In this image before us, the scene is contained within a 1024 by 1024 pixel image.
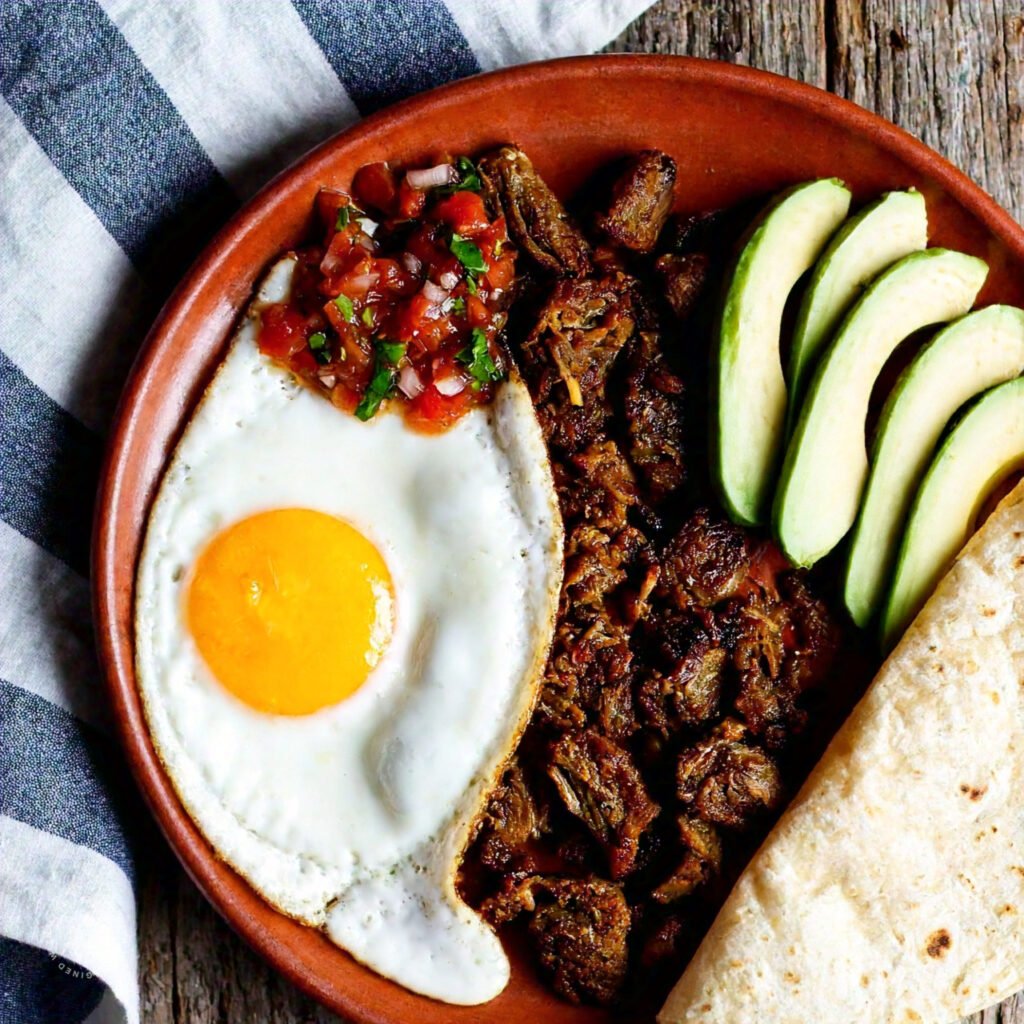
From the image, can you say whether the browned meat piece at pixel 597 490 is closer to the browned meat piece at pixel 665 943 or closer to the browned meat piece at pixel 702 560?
the browned meat piece at pixel 702 560

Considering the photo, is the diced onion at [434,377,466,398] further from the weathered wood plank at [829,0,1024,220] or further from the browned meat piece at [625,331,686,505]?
the weathered wood plank at [829,0,1024,220]

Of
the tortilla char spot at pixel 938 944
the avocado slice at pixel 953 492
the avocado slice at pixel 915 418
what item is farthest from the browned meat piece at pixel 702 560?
the tortilla char spot at pixel 938 944

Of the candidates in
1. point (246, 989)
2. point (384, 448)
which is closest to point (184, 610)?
point (384, 448)

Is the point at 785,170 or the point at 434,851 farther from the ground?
the point at 785,170

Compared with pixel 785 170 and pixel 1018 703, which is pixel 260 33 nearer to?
pixel 785 170

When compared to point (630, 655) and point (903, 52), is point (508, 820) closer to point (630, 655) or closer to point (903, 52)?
point (630, 655)

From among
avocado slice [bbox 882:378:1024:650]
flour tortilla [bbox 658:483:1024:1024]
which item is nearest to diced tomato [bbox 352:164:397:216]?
avocado slice [bbox 882:378:1024:650]
